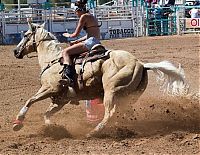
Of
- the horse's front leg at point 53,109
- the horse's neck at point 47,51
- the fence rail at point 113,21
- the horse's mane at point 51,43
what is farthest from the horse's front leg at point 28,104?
the fence rail at point 113,21

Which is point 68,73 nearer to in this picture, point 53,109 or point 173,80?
point 53,109

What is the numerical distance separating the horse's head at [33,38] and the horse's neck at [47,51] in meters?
0.10

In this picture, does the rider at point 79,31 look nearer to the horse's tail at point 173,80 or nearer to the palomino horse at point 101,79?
the palomino horse at point 101,79

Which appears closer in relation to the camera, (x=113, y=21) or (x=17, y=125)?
(x=17, y=125)

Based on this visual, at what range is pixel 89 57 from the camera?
27.7 feet

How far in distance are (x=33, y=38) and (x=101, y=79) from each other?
5.36ft

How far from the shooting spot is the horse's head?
30.1ft

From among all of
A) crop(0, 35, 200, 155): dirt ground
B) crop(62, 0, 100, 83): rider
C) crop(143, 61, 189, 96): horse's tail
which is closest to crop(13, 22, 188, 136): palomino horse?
crop(143, 61, 189, 96): horse's tail

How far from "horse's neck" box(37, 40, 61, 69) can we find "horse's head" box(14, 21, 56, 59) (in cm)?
10

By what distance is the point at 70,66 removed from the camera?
8.41m

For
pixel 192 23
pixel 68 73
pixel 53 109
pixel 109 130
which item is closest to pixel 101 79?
pixel 68 73

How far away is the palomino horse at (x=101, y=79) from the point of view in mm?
8109

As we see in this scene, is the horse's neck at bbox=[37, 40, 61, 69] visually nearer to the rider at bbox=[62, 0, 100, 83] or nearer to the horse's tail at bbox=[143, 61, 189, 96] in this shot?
the rider at bbox=[62, 0, 100, 83]

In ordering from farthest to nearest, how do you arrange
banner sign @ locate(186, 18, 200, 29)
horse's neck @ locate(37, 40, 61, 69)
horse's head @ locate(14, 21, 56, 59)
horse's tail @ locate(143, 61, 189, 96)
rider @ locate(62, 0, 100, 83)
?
banner sign @ locate(186, 18, 200, 29) → horse's head @ locate(14, 21, 56, 59) → horse's neck @ locate(37, 40, 61, 69) → horse's tail @ locate(143, 61, 189, 96) → rider @ locate(62, 0, 100, 83)
